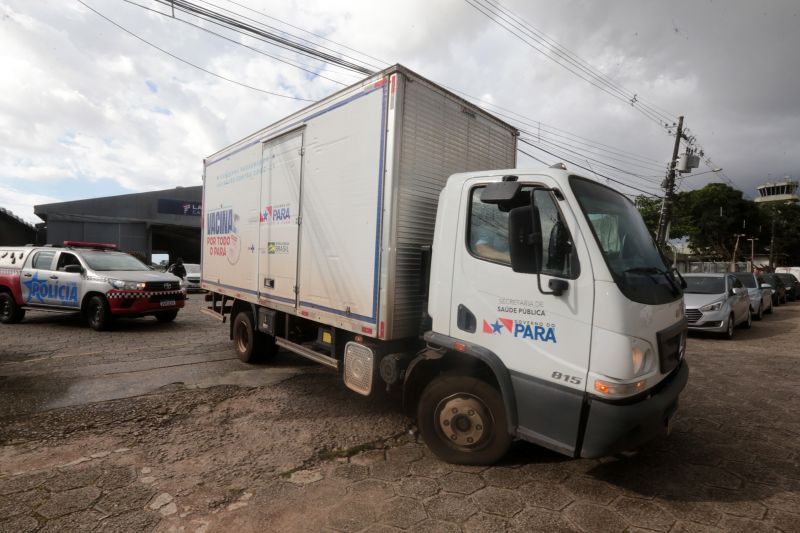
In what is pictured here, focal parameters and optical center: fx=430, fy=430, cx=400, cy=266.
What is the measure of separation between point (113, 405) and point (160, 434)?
3.48 ft

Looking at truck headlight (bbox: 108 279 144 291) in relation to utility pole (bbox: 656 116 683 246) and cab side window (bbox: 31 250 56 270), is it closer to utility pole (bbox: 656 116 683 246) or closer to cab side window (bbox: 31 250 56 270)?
cab side window (bbox: 31 250 56 270)

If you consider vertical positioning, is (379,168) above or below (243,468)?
above

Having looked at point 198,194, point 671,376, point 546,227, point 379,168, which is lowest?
point 671,376

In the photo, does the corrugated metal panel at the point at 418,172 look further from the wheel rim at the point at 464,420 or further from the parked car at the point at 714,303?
the parked car at the point at 714,303

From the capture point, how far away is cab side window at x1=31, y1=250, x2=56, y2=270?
927 cm

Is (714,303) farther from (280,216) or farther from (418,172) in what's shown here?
(280,216)

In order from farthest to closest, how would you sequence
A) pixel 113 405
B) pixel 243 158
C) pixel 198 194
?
pixel 198 194 < pixel 243 158 < pixel 113 405

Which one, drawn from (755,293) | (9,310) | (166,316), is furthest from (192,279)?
(755,293)

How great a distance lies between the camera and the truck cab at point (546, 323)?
2.67m

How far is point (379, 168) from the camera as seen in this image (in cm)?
367

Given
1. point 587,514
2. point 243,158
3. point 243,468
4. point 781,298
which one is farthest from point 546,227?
point 781,298

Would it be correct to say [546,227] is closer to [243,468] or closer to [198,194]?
[243,468]

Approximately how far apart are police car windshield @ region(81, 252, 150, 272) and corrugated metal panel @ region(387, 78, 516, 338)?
8074 mm

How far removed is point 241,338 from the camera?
6406 mm
